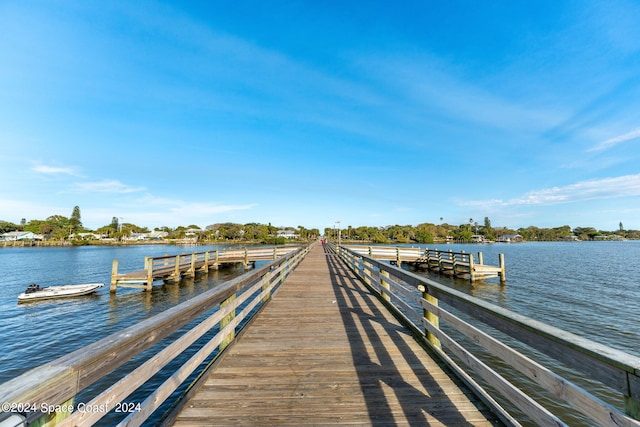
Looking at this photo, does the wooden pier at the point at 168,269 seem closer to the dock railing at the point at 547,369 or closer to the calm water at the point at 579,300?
the calm water at the point at 579,300

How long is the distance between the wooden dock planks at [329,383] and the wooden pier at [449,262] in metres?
17.0

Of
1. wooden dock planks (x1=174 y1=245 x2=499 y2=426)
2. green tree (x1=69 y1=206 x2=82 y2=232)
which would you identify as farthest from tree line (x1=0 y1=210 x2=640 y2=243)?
wooden dock planks (x1=174 y1=245 x2=499 y2=426)

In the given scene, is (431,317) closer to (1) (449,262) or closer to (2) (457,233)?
(1) (449,262)

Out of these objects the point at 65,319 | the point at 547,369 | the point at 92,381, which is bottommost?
the point at 65,319

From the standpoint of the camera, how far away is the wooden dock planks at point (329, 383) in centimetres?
243

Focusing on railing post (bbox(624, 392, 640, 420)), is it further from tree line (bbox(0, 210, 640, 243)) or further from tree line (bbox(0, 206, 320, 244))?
tree line (bbox(0, 206, 320, 244))

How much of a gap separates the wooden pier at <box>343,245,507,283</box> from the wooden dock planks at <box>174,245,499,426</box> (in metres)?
17.0

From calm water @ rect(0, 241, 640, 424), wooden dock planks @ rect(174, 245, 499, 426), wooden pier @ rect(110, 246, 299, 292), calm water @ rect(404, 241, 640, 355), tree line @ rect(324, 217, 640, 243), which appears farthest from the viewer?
tree line @ rect(324, 217, 640, 243)

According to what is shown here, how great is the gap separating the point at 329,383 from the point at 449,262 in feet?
71.1

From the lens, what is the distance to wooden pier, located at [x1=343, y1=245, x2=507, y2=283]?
1870cm

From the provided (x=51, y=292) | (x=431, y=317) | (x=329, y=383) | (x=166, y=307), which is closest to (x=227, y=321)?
(x=329, y=383)

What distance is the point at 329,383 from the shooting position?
9.88 ft

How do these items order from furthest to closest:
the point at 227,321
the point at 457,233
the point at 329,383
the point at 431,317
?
the point at 457,233
the point at 431,317
the point at 227,321
the point at 329,383

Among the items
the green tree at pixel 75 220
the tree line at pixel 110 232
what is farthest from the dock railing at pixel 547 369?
the green tree at pixel 75 220
